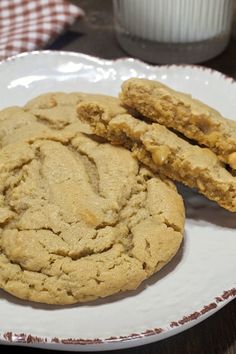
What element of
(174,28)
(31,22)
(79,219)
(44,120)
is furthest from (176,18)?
(79,219)

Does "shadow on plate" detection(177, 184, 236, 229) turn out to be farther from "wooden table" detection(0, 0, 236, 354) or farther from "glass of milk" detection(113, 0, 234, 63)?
"glass of milk" detection(113, 0, 234, 63)

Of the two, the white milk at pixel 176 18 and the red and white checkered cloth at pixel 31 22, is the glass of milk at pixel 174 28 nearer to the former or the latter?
the white milk at pixel 176 18

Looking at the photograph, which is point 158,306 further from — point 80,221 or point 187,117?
point 187,117

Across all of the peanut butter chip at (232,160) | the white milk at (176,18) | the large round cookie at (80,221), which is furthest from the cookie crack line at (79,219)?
the white milk at (176,18)

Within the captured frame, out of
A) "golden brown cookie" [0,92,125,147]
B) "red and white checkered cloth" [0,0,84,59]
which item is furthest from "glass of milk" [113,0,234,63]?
A: "golden brown cookie" [0,92,125,147]

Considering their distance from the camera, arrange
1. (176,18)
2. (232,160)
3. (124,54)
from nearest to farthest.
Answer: (232,160)
(176,18)
(124,54)

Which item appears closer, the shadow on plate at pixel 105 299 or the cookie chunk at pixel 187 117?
the shadow on plate at pixel 105 299
